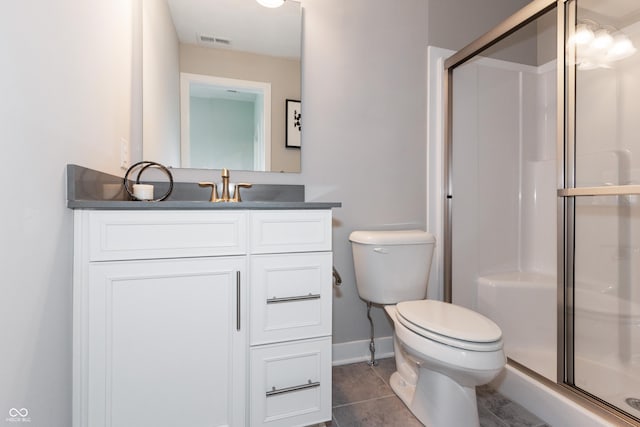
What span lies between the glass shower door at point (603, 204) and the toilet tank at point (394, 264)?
1.98 feet

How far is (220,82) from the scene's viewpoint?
5.13ft

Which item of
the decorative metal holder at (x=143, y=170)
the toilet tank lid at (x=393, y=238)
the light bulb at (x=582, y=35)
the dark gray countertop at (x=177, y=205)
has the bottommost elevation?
the toilet tank lid at (x=393, y=238)

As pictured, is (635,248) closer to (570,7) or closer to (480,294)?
(480,294)

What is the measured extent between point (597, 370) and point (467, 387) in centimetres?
69

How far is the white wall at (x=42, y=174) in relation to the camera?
665mm

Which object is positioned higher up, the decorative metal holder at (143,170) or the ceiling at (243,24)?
the ceiling at (243,24)

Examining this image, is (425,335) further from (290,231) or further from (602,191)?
(602,191)

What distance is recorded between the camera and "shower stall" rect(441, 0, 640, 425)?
1.31 meters

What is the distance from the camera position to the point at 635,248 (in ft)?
5.03

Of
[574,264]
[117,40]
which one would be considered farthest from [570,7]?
[117,40]

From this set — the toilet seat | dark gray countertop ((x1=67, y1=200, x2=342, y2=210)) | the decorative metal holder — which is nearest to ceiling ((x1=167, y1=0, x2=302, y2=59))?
the decorative metal holder

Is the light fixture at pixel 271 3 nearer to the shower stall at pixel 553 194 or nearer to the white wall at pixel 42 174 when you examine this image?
the white wall at pixel 42 174

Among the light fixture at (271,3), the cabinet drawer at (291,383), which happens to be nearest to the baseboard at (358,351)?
the cabinet drawer at (291,383)

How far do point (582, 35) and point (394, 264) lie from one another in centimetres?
A: 139
